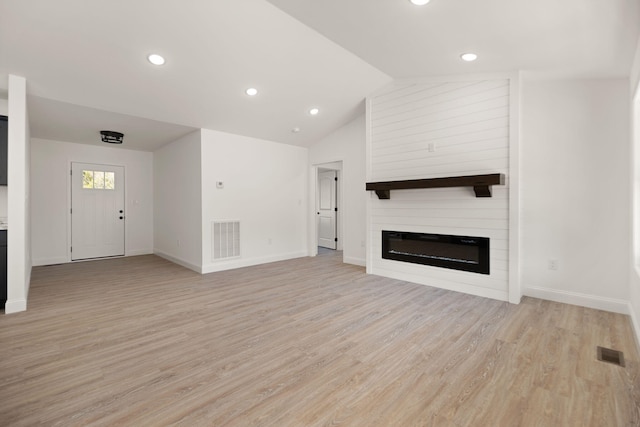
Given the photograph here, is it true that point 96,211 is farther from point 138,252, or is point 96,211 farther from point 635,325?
point 635,325

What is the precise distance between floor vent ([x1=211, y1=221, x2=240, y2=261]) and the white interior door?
2910mm

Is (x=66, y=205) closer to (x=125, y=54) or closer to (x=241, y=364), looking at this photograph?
(x=125, y=54)

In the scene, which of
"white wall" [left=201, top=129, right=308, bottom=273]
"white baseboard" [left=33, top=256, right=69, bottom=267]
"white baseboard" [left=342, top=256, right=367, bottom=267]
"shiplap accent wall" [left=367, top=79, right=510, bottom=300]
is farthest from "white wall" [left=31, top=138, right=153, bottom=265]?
"shiplap accent wall" [left=367, top=79, right=510, bottom=300]

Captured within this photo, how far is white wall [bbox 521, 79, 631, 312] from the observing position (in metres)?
3.28

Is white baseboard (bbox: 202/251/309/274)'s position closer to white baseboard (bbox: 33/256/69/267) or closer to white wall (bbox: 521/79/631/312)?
white baseboard (bbox: 33/256/69/267)

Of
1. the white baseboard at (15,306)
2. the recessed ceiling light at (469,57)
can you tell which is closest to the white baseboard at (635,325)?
the recessed ceiling light at (469,57)

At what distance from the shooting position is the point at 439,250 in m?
4.27

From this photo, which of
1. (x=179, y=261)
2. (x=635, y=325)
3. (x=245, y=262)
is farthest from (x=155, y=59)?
(x=635, y=325)

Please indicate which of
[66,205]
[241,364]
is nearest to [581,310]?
[241,364]

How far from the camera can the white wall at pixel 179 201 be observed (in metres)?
5.29

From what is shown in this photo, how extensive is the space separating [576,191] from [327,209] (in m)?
5.29

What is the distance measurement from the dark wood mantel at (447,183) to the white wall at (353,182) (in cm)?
95

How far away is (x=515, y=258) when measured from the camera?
3574 millimetres

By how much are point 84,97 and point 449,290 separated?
5313mm
